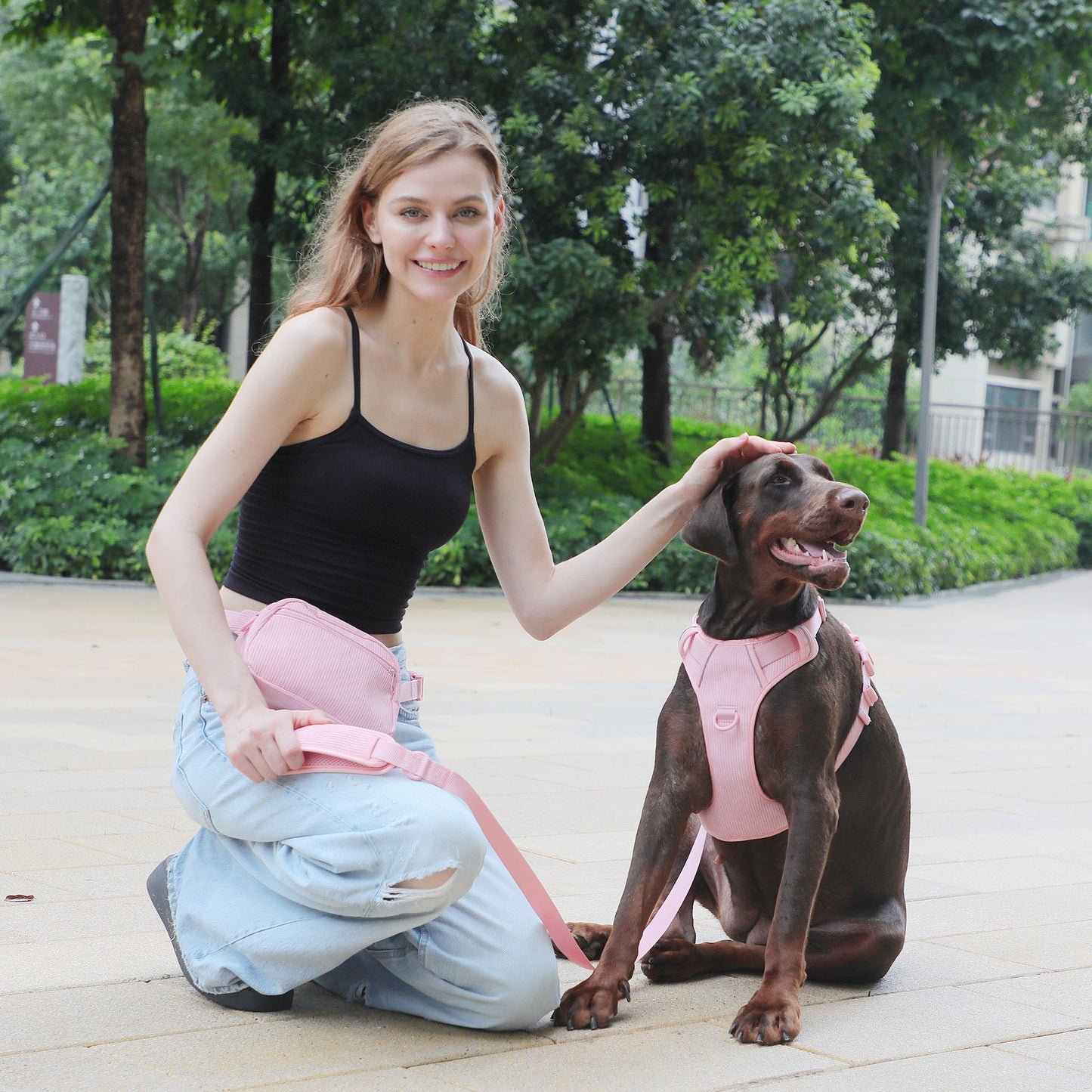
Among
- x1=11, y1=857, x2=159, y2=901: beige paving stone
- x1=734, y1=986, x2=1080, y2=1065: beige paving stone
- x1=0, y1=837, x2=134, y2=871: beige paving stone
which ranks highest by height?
x1=734, y1=986, x2=1080, y2=1065: beige paving stone

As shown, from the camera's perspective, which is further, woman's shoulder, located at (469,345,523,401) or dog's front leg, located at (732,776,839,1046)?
woman's shoulder, located at (469,345,523,401)

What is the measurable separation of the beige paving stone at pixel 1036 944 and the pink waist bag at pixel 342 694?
1.22 meters

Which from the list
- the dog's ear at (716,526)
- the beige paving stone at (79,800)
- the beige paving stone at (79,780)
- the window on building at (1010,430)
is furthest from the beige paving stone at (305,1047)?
the window on building at (1010,430)

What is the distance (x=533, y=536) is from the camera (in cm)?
355

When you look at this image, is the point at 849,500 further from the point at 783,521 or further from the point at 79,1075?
the point at 79,1075

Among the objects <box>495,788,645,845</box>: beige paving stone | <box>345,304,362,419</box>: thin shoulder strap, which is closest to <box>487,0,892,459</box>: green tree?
<box>495,788,645,845</box>: beige paving stone

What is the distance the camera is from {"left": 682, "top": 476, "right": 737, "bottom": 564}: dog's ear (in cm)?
310

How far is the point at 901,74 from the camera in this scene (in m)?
15.9

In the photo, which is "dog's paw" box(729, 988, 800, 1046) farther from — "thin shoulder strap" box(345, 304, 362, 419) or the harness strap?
"thin shoulder strap" box(345, 304, 362, 419)

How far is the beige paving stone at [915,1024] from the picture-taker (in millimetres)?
2918

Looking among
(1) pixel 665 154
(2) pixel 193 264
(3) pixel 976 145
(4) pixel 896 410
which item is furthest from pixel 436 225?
(2) pixel 193 264

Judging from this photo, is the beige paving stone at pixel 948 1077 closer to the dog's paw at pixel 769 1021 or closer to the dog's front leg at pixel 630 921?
the dog's paw at pixel 769 1021

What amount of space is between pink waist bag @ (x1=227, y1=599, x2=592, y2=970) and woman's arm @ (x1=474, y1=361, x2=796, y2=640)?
50cm

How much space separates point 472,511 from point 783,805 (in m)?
11.9
